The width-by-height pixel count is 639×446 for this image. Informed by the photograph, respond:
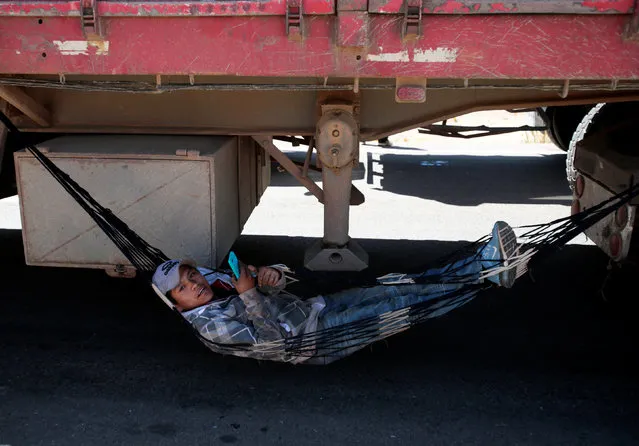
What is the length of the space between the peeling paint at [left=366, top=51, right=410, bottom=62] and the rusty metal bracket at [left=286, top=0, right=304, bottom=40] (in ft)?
0.99

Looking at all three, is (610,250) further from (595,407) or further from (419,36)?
(419,36)

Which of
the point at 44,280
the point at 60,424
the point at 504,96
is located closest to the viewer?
the point at 60,424

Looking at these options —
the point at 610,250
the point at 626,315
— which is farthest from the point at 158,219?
the point at 626,315

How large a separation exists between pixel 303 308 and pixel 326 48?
132cm

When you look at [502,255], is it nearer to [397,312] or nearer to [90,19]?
[397,312]

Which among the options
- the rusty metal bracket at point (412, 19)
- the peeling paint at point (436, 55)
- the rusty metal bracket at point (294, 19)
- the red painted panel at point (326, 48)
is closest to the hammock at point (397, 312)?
the red painted panel at point (326, 48)

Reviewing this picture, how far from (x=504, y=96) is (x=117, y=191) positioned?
2.18 metres

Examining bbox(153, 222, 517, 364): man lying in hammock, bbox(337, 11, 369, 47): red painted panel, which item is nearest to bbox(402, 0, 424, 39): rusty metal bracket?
bbox(337, 11, 369, 47): red painted panel

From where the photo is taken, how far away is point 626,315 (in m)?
4.51

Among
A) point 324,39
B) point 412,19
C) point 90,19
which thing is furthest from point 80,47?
point 412,19

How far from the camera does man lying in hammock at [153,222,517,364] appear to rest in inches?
136

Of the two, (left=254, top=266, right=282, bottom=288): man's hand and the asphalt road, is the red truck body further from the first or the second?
the asphalt road

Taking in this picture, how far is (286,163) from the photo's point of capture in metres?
4.69

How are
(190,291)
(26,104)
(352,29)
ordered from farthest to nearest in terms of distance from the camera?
(26,104) → (190,291) → (352,29)
